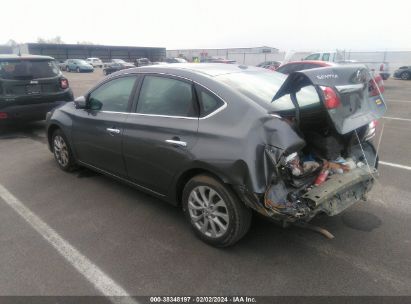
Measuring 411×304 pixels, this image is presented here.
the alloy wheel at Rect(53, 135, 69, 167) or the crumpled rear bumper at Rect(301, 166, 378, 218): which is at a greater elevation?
the crumpled rear bumper at Rect(301, 166, 378, 218)

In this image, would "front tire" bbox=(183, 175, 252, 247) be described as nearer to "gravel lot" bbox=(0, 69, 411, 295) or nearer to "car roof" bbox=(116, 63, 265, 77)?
"gravel lot" bbox=(0, 69, 411, 295)

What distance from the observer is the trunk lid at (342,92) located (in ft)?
9.37

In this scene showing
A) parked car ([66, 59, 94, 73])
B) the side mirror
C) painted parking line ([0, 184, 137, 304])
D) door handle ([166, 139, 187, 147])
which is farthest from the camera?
parked car ([66, 59, 94, 73])

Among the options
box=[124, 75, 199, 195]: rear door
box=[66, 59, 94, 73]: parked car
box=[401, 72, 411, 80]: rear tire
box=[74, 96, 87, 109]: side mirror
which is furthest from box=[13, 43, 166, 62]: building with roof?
box=[124, 75, 199, 195]: rear door

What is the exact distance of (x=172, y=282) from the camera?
9.16 feet

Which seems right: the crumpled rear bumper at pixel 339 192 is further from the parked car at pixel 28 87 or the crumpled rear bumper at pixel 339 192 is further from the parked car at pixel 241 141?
the parked car at pixel 28 87

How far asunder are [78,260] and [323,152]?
248cm

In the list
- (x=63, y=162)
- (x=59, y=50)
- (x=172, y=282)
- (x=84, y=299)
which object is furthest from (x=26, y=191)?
(x=59, y=50)

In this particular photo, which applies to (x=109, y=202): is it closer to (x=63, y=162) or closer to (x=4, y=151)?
(x=63, y=162)

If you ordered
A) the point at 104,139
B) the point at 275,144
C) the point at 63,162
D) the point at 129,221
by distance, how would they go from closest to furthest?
the point at 275,144 < the point at 129,221 < the point at 104,139 < the point at 63,162

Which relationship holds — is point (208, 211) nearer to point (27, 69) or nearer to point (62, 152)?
point (62, 152)

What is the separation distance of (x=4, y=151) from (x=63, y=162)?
2.10m

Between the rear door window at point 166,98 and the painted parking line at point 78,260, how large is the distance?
1.56 metres

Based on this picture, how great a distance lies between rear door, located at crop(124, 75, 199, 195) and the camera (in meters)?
3.28
